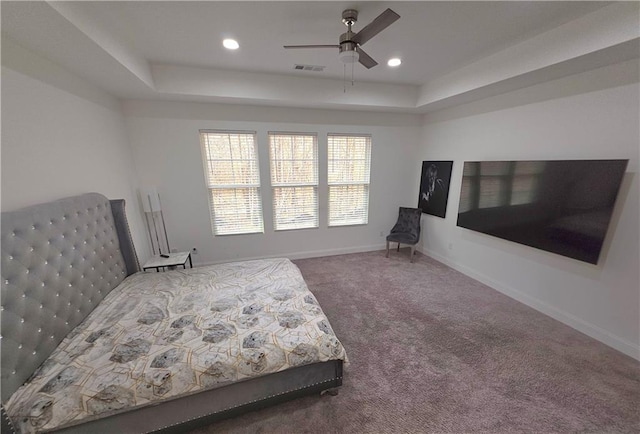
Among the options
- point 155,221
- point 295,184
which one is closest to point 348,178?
point 295,184

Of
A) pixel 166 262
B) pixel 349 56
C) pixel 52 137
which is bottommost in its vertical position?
pixel 166 262

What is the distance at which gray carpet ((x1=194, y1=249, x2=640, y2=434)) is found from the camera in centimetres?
155

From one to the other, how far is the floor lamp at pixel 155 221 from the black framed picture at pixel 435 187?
14.2 feet

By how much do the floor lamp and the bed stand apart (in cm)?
103

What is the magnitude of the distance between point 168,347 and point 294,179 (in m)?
2.91

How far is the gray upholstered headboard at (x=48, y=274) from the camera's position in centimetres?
Result: 135

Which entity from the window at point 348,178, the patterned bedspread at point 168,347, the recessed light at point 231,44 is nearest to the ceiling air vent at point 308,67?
the recessed light at point 231,44

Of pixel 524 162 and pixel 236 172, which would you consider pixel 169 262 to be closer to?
pixel 236 172

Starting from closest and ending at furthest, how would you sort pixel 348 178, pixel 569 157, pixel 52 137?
pixel 52 137 → pixel 569 157 → pixel 348 178

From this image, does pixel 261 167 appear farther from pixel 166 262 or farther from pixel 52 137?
pixel 52 137

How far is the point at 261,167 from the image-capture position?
3.71m

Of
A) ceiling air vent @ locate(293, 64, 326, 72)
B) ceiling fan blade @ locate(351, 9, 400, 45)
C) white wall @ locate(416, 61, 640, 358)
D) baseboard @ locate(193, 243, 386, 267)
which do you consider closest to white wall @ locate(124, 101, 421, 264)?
baseboard @ locate(193, 243, 386, 267)

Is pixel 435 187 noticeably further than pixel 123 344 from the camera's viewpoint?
Yes

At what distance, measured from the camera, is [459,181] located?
3.61m
